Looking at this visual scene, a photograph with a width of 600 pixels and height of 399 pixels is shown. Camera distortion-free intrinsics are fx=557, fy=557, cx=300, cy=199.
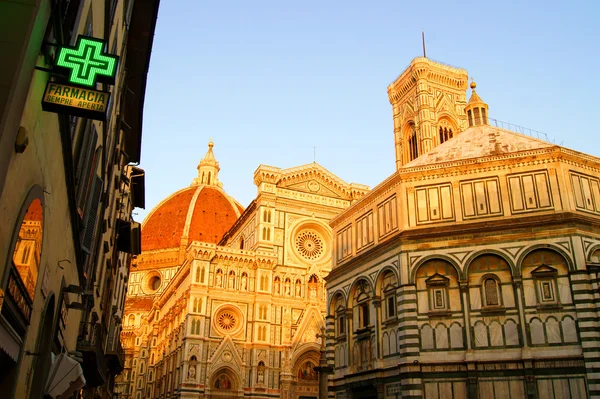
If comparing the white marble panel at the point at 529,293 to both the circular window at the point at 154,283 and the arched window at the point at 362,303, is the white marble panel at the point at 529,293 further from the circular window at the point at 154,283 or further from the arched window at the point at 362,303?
the circular window at the point at 154,283

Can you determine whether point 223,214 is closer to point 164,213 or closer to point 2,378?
point 164,213

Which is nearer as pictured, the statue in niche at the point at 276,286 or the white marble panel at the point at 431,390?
the white marble panel at the point at 431,390

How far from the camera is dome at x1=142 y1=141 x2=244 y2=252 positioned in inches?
3851

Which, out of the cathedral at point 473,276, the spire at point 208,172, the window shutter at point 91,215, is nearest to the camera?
the window shutter at point 91,215

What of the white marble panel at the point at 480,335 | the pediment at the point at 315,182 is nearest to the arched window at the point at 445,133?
the pediment at the point at 315,182

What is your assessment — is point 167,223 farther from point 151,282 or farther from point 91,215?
point 91,215

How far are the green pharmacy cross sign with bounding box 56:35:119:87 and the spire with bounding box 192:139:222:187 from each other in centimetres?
10783

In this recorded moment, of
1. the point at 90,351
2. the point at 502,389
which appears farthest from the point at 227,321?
the point at 90,351

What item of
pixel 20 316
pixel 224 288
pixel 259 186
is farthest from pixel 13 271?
pixel 259 186

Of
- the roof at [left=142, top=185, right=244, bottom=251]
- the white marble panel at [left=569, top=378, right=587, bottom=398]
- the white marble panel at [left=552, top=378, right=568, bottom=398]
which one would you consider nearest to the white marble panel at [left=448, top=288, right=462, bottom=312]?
the white marble panel at [left=552, top=378, right=568, bottom=398]

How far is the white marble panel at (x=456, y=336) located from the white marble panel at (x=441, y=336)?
222mm

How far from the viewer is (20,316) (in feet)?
26.1

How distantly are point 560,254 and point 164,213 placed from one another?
92316 millimetres

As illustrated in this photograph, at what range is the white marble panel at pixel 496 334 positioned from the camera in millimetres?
20500
